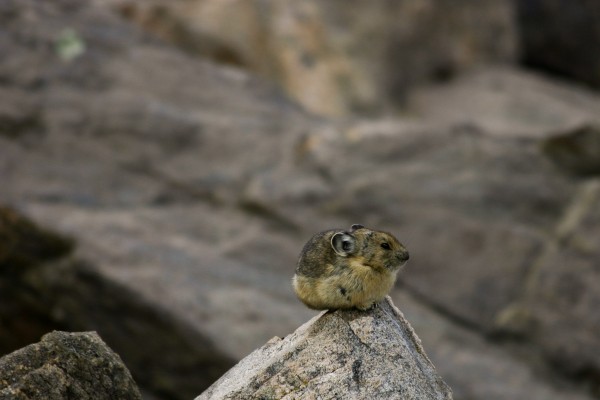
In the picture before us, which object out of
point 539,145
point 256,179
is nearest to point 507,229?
point 539,145

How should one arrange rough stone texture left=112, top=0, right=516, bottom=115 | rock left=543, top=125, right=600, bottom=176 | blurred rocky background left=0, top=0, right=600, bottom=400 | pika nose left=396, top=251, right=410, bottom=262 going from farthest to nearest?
rough stone texture left=112, top=0, right=516, bottom=115 → rock left=543, top=125, right=600, bottom=176 → blurred rocky background left=0, top=0, right=600, bottom=400 → pika nose left=396, top=251, right=410, bottom=262

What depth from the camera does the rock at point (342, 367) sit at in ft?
26.0

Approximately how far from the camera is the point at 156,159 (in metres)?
19.6

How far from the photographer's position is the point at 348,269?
905 cm

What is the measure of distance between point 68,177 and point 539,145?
825 cm

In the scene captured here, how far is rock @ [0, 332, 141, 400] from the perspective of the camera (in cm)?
785

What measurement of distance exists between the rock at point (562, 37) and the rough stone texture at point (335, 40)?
299 cm

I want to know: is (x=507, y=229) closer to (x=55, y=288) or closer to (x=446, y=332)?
(x=446, y=332)

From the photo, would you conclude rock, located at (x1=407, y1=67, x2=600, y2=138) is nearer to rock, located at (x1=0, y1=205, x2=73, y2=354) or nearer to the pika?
rock, located at (x1=0, y1=205, x2=73, y2=354)

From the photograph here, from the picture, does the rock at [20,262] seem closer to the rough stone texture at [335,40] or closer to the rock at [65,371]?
the rock at [65,371]

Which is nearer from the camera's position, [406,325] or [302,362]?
[302,362]

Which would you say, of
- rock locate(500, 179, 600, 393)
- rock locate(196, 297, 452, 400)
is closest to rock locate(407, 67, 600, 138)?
rock locate(500, 179, 600, 393)

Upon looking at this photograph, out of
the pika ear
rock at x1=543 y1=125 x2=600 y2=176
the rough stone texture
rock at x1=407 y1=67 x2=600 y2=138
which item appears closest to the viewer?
the pika ear

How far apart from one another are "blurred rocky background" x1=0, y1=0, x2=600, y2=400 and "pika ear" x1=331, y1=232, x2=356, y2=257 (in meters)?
7.66
